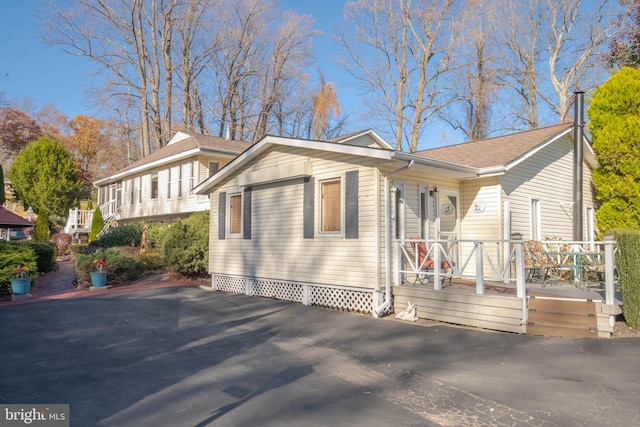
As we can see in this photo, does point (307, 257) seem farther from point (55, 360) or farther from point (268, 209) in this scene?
point (55, 360)

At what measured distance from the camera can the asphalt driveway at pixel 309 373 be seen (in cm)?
415

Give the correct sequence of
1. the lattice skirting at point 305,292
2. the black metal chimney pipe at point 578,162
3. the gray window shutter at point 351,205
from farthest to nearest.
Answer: the black metal chimney pipe at point 578,162 → the lattice skirting at point 305,292 → the gray window shutter at point 351,205

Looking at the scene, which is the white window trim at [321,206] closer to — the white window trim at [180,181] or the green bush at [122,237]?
the white window trim at [180,181]

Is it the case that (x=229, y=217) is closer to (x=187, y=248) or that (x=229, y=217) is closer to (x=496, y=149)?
(x=187, y=248)

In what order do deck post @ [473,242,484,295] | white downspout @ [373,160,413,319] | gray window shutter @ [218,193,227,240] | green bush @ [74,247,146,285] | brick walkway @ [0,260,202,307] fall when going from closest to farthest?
deck post @ [473,242,484,295], white downspout @ [373,160,413,319], brick walkway @ [0,260,202,307], gray window shutter @ [218,193,227,240], green bush @ [74,247,146,285]

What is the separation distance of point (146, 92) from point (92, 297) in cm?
2223

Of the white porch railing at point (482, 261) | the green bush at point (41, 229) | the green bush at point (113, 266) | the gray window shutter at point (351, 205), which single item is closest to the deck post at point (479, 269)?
the white porch railing at point (482, 261)

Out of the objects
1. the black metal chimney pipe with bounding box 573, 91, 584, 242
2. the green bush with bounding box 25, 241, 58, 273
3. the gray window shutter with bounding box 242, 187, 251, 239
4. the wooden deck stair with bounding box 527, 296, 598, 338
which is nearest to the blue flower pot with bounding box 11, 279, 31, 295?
the green bush with bounding box 25, 241, 58, 273

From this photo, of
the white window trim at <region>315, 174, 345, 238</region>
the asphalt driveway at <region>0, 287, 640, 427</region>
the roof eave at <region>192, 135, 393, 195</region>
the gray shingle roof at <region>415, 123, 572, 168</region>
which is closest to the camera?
the asphalt driveway at <region>0, 287, 640, 427</region>

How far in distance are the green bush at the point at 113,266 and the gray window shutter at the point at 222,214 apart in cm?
386

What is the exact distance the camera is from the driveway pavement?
4.15 m

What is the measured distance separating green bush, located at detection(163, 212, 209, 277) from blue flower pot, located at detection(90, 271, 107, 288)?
1.91 metres

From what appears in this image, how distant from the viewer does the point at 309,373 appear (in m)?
5.46

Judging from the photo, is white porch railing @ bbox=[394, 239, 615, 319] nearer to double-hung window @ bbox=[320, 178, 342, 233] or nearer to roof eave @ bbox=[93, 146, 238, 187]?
double-hung window @ bbox=[320, 178, 342, 233]
